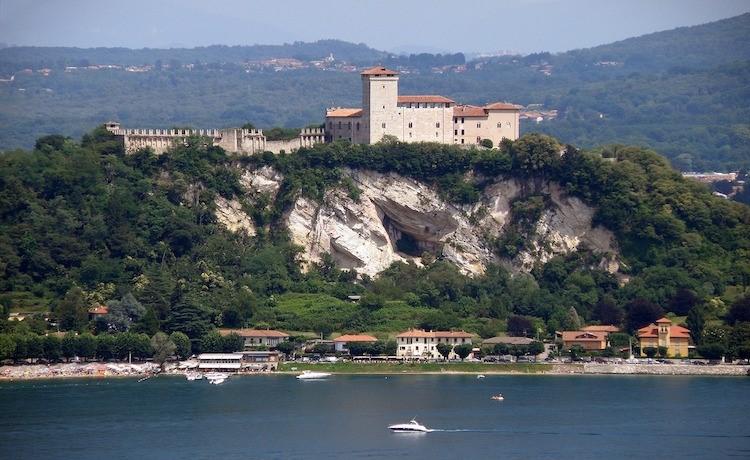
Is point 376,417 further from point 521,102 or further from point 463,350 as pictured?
point 521,102

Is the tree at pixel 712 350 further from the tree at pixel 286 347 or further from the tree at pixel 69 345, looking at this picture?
the tree at pixel 69 345

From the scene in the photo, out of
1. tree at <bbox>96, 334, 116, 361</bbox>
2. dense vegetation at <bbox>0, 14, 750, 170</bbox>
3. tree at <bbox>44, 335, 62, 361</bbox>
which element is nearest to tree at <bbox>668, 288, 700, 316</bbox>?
tree at <bbox>96, 334, 116, 361</bbox>

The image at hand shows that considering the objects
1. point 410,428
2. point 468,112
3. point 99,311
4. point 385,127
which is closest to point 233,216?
point 385,127

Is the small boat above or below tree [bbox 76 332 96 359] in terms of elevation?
below

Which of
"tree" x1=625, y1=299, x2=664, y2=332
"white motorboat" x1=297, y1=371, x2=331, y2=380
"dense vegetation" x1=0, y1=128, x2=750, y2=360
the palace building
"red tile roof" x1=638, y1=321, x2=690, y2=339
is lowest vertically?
"white motorboat" x1=297, y1=371, x2=331, y2=380

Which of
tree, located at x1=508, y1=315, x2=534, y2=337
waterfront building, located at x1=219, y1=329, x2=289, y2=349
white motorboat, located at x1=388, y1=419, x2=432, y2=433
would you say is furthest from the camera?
tree, located at x1=508, y1=315, x2=534, y2=337

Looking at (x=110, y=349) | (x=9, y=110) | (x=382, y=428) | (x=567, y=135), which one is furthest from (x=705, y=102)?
(x=382, y=428)

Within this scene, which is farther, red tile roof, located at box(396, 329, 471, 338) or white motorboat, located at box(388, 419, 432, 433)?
red tile roof, located at box(396, 329, 471, 338)

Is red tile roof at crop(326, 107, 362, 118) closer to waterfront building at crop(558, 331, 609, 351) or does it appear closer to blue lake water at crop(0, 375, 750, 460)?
waterfront building at crop(558, 331, 609, 351)
